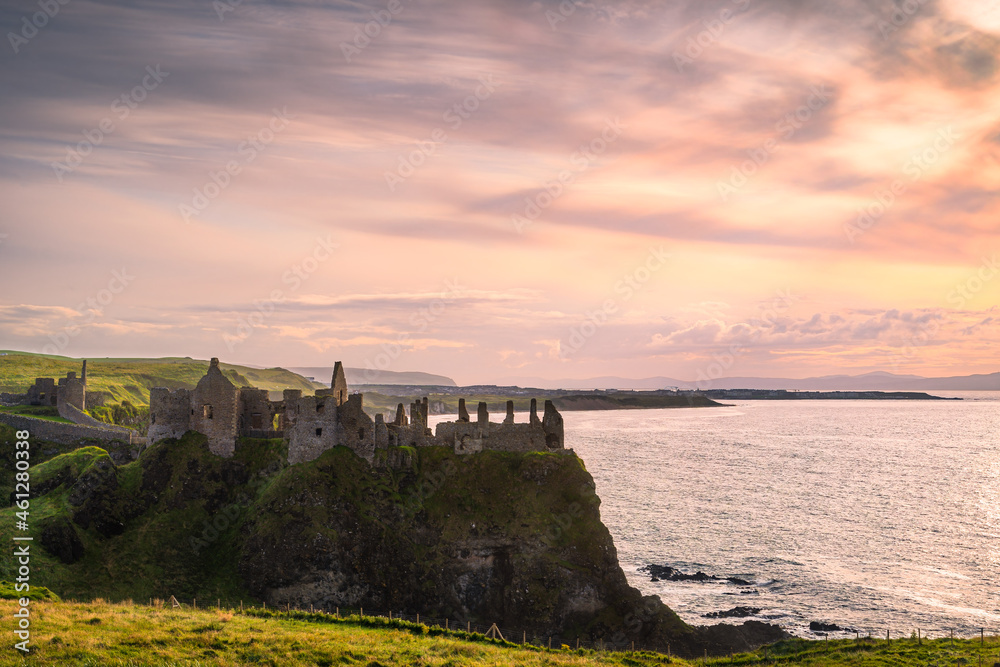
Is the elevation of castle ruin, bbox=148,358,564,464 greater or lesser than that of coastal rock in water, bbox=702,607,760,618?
greater

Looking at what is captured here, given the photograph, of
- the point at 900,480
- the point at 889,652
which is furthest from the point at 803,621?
the point at 900,480

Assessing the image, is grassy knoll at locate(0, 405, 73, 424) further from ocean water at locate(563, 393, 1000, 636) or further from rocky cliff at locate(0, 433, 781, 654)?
ocean water at locate(563, 393, 1000, 636)

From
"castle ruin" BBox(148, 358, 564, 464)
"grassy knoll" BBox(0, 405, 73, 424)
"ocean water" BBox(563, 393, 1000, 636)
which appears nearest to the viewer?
"castle ruin" BBox(148, 358, 564, 464)

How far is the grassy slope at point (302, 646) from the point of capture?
28.4m

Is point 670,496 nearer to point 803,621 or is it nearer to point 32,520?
point 803,621

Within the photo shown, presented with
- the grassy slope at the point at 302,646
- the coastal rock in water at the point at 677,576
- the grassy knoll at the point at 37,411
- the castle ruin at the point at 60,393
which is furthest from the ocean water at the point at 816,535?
the castle ruin at the point at 60,393

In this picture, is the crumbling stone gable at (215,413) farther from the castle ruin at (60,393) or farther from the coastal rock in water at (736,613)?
the coastal rock in water at (736,613)

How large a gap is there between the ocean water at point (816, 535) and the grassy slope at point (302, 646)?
1961 cm

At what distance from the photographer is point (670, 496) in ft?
386

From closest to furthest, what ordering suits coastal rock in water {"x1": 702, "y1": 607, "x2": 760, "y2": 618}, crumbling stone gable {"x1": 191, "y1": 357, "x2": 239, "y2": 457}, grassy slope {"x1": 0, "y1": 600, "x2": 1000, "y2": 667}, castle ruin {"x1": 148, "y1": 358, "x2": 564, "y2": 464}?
grassy slope {"x1": 0, "y1": 600, "x2": 1000, "y2": 667} → castle ruin {"x1": 148, "y1": 358, "x2": 564, "y2": 464} → crumbling stone gable {"x1": 191, "y1": 357, "x2": 239, "y2": 457} → coastal rock in water {"x1": 702, "y1": 607, "x2": 760, "y2": 618}

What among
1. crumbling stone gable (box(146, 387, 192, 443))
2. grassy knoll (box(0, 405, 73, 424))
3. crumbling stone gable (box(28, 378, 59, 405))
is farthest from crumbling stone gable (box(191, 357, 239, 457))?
crumbling stone gable (box(28, 378, 59, 405))

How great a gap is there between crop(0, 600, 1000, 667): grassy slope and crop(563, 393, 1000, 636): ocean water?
1961cm

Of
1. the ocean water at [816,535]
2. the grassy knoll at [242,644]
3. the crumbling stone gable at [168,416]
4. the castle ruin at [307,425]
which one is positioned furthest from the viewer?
the ocean water at [816,535]

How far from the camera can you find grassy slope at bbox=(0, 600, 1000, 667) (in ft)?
93.1
